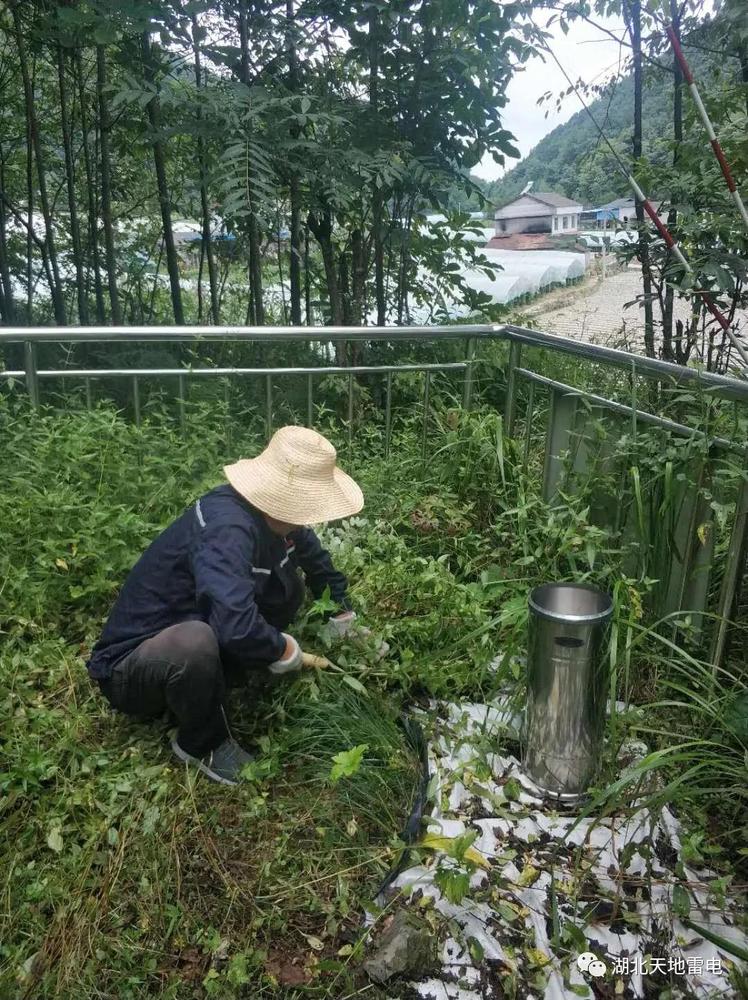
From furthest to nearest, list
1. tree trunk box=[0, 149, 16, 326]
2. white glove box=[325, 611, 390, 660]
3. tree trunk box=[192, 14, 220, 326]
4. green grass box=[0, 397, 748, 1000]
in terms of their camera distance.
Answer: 1. tree trunk box=[0, 149, 16, 326]
2. tree trunk box=[192, 14, 220, 326]
3. white glove box=[325, 611, 390, 660]
4. green grass box=[0, 397, 748, 1000]

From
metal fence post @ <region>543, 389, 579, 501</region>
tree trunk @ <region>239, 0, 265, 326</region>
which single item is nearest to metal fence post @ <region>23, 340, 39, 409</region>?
tree trunk @ <region>239, 0, 265, 326</region>

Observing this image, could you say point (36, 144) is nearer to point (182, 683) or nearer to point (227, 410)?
point (227, 410)

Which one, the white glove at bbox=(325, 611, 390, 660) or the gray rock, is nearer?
the gray rock

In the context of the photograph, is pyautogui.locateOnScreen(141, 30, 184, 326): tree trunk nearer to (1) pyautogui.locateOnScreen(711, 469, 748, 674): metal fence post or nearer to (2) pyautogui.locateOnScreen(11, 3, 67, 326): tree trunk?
(2) pyautogui.locateOnScreen(11, 3, 67, 326): tree trunk

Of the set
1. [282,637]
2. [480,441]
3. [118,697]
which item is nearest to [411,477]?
[480,441]

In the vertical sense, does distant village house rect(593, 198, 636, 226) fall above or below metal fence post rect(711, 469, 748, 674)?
above

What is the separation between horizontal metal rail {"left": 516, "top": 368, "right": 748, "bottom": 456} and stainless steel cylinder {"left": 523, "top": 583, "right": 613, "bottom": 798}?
22.9 inches

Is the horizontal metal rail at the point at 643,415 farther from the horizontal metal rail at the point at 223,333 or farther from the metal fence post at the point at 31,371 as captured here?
the metal fence post at the point at 31,371

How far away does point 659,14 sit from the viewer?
121cm

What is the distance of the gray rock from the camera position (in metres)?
1.61

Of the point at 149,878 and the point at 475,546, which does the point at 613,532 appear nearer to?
the point at 475,546

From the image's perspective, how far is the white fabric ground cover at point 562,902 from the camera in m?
1.65

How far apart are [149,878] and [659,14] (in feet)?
6.70

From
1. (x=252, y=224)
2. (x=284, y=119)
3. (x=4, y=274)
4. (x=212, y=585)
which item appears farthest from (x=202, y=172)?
(x=212, y=585)
